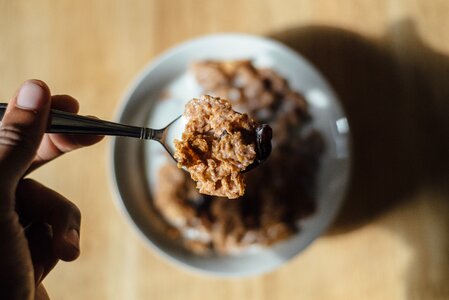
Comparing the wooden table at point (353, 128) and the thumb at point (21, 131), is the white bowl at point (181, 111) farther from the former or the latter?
the thumb at point (21, 131)

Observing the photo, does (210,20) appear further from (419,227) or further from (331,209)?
(419,227)

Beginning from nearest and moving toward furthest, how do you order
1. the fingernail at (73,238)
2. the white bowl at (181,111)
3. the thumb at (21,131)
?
the thumb at (21,131), the fingernail at (73,238), the white bowl at (181,111)

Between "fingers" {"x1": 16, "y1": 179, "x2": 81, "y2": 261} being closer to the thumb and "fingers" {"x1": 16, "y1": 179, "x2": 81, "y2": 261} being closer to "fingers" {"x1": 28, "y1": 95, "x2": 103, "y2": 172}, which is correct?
"fingers" {"x1": 28, "y1": 95, "x2": 103, "y2": 172}

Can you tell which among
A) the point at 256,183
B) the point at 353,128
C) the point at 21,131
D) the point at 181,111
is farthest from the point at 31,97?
the point at 353,128

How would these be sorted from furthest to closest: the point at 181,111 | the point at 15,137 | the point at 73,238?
the point at 181,111 → the point at 73,238 → the point at 15,137

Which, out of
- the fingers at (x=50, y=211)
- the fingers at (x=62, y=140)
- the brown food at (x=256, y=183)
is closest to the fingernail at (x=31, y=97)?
the fingers at (x=62, y=140)

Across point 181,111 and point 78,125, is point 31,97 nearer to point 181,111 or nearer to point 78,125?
point 78,125

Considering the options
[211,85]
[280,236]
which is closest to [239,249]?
[280,236]
